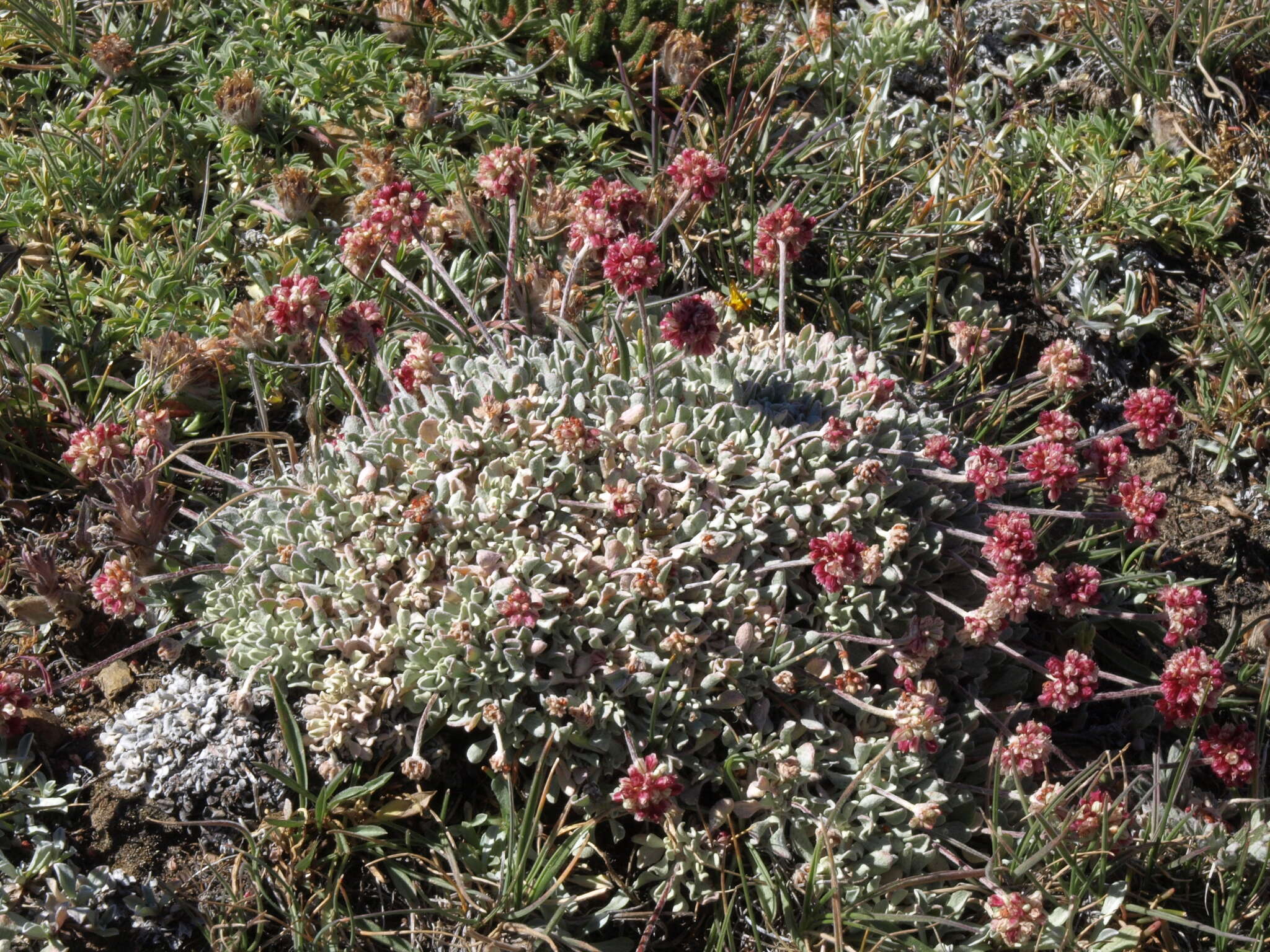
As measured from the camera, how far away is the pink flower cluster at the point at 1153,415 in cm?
316

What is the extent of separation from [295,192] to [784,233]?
1902 mm

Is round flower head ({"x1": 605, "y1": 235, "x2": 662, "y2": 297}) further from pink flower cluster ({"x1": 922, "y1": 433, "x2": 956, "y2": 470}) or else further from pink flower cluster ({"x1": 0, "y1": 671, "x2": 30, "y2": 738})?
pink flower cluster ({"x1": 0, "y1": 671, "x2": 30, "y2": 738})

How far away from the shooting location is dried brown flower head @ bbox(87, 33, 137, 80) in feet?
14.4

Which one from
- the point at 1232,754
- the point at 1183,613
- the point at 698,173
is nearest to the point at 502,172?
the point at 698,173

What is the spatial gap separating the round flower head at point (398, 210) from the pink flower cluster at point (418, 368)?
0.34 meters

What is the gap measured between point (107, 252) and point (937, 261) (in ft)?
9.81

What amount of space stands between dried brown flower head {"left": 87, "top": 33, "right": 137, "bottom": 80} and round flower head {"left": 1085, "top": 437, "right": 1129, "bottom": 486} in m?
3.92

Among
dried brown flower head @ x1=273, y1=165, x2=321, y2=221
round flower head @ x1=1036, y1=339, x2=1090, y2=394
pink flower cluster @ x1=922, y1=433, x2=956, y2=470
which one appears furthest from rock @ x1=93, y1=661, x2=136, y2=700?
round flower head @ x1=1036, y1=339, x2=1090, y2=394

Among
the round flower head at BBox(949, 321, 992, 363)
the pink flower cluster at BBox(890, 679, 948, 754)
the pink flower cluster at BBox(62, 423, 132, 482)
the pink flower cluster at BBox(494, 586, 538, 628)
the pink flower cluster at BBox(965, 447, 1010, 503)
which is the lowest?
the pink flower cluster at BBox(890, 679, 948, 754)

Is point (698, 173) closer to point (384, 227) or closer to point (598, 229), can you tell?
point (598, 229)

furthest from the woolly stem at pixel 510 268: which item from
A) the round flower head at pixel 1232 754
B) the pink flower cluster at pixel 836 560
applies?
the round flower head at pixel 1232 754

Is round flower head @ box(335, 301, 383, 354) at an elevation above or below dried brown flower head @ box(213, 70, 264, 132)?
below

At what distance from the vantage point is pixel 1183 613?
9.97 ft

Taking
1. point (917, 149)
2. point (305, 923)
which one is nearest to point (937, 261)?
point (917, 149)
